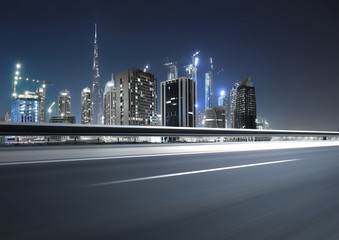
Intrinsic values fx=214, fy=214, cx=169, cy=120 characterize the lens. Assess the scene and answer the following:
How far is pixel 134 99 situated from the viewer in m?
170

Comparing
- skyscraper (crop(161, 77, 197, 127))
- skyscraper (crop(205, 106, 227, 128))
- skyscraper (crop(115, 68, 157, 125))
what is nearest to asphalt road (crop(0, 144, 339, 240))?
skyscraper (crop(115, 68, 157, 125))

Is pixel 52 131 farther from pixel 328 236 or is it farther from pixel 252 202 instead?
pixel 328 236

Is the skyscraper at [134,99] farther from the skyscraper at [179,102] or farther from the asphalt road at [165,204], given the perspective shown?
the asphalt road at [165,204]

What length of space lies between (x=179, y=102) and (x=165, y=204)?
17920 cm

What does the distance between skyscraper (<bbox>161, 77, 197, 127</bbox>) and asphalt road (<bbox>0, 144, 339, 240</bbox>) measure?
167 meters

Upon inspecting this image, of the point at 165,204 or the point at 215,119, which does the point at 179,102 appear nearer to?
the point at 215,119

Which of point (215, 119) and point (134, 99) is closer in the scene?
point (134, 99)

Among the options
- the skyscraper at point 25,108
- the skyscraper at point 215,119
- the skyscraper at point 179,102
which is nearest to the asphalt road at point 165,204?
the skyscraper at point 25,108

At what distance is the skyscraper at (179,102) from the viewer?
577ft

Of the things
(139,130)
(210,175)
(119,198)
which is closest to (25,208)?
(119,198)

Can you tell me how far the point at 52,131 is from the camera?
705 centimetres

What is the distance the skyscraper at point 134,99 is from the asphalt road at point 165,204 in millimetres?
162937

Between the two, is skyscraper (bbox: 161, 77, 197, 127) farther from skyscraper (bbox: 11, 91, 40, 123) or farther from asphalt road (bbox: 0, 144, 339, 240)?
asphalt road (bbox: 0, 144, 339, 240)

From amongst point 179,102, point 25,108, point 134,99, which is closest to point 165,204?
point 134,99
